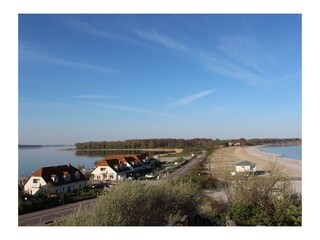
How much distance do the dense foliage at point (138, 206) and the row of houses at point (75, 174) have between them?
5.75 ft

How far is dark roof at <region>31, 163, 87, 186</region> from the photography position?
24.0 ft

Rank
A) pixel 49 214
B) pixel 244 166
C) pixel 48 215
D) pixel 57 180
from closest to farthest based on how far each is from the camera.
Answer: pixel 48 215 → pixel 49 214 → pixel 57 180 → pixel 244 166

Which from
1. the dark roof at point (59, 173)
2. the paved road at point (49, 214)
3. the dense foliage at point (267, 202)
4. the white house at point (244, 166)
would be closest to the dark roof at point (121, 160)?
the dark roof at point (59, 173)

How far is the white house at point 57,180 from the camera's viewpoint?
23.8 ft

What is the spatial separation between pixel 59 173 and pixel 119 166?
1491 millimetres

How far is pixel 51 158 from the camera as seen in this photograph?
6.53 meters

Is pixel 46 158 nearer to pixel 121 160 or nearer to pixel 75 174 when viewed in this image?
pixel 75 174

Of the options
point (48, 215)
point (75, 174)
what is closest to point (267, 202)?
point (48, 215)

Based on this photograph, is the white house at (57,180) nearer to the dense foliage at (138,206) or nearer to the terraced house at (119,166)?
the terraced house at (119,166)
